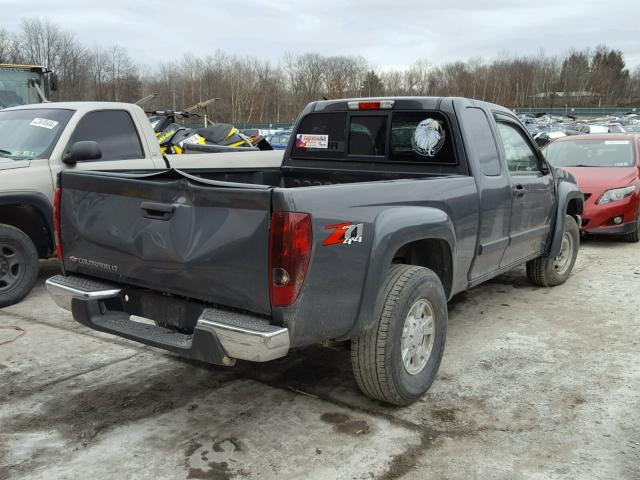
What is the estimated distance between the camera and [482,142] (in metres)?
4.83

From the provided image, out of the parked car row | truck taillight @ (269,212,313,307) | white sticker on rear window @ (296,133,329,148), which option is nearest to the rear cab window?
white sticker on rear window @ (296,133,329,148)

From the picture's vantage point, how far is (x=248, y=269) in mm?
2953

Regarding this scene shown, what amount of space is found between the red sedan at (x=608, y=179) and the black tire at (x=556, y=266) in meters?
2.39

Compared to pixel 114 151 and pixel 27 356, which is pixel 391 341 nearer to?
pixel 27 356

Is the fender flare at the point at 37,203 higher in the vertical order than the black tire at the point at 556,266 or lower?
higher

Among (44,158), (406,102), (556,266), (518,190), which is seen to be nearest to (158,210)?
(406,102)

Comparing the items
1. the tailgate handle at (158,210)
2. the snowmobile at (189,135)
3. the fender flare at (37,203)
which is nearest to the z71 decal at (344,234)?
the tailgate handle at (158,210)

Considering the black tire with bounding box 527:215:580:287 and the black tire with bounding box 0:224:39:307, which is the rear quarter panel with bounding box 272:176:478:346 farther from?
the black tire with bounding box 0:224:39:307

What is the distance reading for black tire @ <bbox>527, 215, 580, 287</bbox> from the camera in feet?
21.1

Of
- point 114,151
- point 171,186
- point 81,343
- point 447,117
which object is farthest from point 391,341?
point 114,151

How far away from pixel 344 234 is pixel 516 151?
2.96 m

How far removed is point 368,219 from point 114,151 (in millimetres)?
4258

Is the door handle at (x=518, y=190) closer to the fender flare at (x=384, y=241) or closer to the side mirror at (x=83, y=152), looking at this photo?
the fender flare at (x=384, y=241)

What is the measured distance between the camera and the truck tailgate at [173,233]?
294 cm
